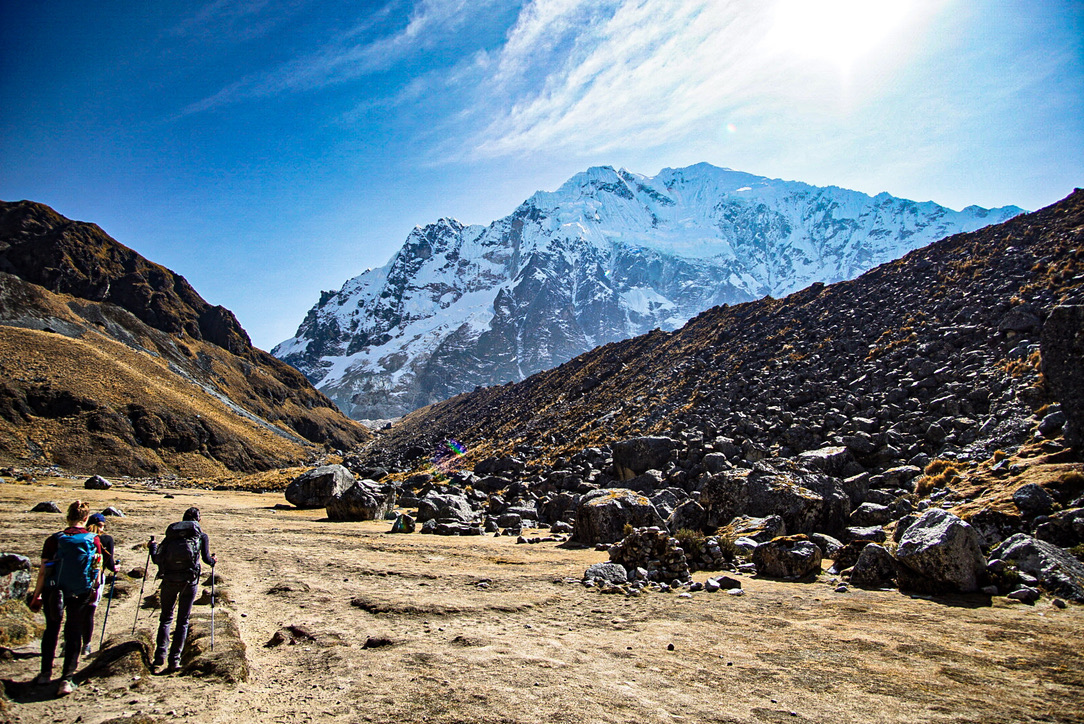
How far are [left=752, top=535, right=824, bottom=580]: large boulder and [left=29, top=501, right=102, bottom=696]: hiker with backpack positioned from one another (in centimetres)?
1249

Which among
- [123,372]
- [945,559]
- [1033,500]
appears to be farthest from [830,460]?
[123,372]

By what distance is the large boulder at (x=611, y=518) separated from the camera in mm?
15602

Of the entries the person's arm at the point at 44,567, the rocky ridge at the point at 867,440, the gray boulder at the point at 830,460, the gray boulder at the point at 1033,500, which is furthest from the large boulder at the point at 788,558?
the person's arm at the point at 44,567

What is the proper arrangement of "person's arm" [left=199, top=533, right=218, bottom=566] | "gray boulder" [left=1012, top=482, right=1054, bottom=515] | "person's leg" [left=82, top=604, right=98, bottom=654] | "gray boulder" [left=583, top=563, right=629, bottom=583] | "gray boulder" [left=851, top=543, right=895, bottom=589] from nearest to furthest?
"person's leg" [left=82, top=604, right=98, bottom=654] < "person's arm" [left=199, top=533, right=218, bottom=566] < "gray boulder" [left=851, top=543, right=895, bottom=589] < "gray boulder" [left=1012, top=482, right=1054, bottom=515] < "gray boulder" [left=583, top=563, right=629, bottom=583]

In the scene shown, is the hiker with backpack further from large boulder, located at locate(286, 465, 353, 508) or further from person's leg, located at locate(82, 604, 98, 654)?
large boulder, located at locate(286, 465, 353, 508)

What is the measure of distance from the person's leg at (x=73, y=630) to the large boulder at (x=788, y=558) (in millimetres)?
12430

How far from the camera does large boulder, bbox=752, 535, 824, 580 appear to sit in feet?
37.1

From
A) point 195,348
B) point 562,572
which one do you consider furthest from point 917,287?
point 195,348

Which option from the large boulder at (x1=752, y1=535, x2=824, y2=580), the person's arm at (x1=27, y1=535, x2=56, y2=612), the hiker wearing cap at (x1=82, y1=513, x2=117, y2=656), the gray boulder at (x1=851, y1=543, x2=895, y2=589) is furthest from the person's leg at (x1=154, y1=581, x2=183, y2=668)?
the gray boulder at (x1=851, y1=543, x2=895, y2=589)

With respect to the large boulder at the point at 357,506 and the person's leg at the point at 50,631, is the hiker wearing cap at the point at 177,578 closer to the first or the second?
the person's leg at the point at 50,631

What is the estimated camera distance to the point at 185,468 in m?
56.4

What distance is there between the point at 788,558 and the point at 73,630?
12.8m

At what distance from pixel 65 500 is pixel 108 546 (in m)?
25.2

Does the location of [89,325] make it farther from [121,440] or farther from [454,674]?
[454,674]
